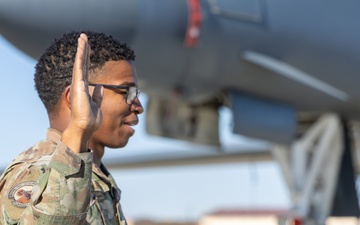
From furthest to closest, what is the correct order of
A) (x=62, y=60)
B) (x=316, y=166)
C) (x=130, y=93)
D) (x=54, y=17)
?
(x=316, y=166) → (x=54, y=17) → (x=130, y=93) → (x=62, y=60)

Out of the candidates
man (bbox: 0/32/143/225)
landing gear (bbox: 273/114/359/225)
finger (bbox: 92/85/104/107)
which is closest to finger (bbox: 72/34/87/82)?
man (bbox: 0/32/143/225)

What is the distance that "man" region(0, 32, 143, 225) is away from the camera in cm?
166

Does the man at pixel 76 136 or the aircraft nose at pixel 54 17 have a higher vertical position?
the aircraft nose at pixel 54 17

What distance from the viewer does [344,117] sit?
1155cm

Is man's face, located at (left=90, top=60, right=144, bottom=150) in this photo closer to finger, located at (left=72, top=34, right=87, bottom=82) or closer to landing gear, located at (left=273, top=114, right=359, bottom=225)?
finger, located at (left=72, top=34, right=87, bottom=82)

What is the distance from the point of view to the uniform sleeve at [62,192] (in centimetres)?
164

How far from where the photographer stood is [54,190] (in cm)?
165

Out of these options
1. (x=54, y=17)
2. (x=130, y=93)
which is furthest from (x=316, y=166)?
(x=130, y=93)

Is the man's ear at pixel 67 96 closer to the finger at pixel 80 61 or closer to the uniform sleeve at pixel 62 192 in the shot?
the finger at pixel 80 61

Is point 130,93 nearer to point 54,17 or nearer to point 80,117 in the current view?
point 80,117

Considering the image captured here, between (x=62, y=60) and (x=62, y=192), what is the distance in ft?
1.50

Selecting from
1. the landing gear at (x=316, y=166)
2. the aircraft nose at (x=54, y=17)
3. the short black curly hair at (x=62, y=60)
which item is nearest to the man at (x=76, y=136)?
the short black curly hair at (x=62, y=60)

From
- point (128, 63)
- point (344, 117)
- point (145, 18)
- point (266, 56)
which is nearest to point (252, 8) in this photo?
point (266, 56)

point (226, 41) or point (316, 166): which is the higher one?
point (226, 41)
